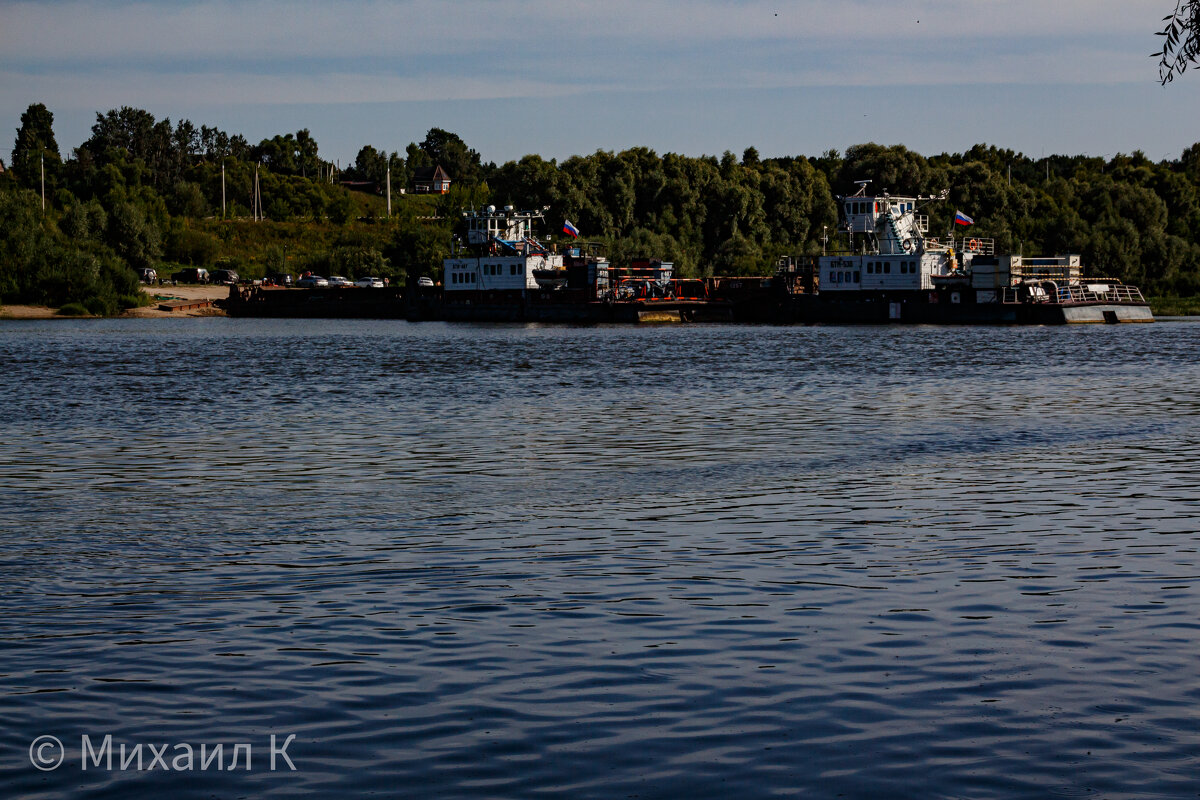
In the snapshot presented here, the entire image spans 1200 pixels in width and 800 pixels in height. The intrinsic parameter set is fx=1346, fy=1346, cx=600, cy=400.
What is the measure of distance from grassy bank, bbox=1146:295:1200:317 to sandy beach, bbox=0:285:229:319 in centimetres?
10436

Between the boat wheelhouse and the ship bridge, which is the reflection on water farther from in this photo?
the boat wheelhouse

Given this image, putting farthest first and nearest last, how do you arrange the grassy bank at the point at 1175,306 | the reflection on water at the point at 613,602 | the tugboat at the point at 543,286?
the grassy bank at the point at 1175,306 → the tugboat at the point at 543,286 → the reflection on water at the point at 613,602

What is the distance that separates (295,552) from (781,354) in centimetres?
5967

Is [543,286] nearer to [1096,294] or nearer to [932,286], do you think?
[932,286]

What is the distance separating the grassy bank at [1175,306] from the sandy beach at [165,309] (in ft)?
342

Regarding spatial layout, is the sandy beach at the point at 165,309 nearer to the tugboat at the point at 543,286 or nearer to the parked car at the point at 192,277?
the parked car at the point at 192,277

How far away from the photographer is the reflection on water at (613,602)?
11109 millimetres

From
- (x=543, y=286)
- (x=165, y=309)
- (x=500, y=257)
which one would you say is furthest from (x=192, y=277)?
(x=543, y=286)

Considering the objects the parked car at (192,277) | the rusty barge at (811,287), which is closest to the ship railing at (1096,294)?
the rusty barge at (811,287)

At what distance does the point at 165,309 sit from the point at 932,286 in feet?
284

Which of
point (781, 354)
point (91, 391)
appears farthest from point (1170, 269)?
point (91, 391)

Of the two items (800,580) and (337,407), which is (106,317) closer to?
(337,407)

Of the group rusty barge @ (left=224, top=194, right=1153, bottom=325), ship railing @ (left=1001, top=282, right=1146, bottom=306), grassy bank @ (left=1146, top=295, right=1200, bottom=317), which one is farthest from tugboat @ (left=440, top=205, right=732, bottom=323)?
grassy bank @ (left=1146, top=295, right=1200, bottom=317)

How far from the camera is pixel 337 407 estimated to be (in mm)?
44938
